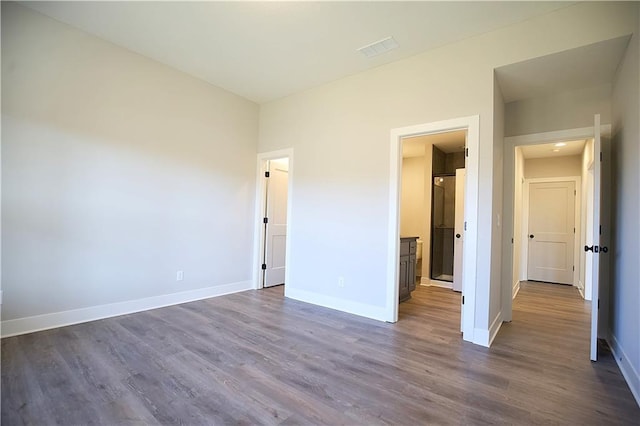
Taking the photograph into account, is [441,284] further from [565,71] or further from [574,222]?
[565,71]

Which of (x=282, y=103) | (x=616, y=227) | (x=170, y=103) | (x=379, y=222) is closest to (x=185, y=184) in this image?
(x=170, y=103)

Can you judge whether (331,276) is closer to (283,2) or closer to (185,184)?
(185,184)

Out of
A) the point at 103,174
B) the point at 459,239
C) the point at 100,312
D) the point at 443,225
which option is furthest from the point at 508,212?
the point at 100,312

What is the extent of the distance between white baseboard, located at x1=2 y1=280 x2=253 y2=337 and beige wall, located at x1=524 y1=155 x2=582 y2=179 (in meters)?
6.65

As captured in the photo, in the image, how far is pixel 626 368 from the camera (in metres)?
2.24

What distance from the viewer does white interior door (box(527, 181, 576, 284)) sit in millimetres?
6082

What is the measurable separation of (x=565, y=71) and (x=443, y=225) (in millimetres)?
3678

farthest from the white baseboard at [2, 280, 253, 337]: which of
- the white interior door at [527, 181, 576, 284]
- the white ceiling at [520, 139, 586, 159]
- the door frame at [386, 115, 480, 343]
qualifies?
the white interior door at [527, 181, 576, 284]

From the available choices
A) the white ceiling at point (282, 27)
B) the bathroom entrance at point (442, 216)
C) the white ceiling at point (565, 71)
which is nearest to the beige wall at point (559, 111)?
the white ceiling at point (565, 71)

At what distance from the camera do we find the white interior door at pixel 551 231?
20.0 feet

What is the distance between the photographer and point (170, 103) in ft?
12.5

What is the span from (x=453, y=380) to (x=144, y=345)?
255 centimetres

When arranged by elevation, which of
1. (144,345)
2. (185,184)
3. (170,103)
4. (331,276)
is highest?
(170,103)

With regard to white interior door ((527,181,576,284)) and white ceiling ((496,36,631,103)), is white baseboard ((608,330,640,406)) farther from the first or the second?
white interior door ((527,181,576,284))
